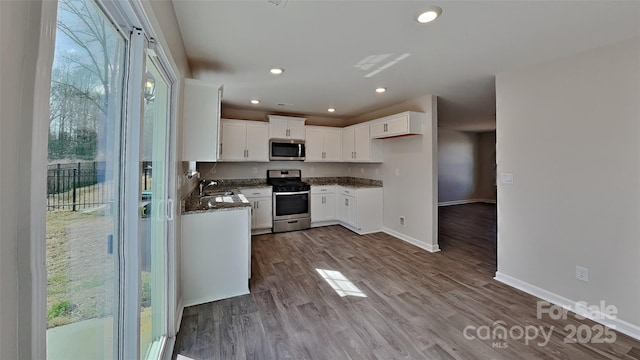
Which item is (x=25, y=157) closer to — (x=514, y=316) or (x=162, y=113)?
(x=162, y=113)

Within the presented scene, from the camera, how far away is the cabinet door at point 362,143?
463cm

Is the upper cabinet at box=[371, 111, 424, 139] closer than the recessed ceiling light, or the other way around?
the recessed ceiling light

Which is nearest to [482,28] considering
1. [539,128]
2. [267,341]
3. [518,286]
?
[539,128]

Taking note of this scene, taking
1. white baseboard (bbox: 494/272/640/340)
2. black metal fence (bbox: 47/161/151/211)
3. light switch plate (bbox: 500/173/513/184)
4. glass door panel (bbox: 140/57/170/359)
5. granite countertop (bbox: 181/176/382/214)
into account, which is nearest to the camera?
black metal fence (bbox: 47/161/151/211)

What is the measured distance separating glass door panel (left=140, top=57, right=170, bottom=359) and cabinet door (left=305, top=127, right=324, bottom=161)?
340cm

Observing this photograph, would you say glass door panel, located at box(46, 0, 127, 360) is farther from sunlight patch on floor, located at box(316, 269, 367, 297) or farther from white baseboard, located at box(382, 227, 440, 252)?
white baseboard, located at box(382, 227, 440, 252)

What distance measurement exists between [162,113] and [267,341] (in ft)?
6.00

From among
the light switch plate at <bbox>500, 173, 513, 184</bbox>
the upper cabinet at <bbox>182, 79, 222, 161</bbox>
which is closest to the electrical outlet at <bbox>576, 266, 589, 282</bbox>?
the light switch plate at <bbox>500, 173, 513, 184</bbox>

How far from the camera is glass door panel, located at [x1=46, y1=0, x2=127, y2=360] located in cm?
66

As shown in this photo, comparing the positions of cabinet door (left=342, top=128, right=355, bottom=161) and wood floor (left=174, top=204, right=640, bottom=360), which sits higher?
cabinet door (left=342, top=128, right=355, bottom=161)

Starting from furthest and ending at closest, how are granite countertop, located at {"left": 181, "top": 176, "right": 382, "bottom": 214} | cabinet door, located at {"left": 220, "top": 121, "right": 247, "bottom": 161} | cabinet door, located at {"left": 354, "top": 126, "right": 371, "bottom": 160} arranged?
1. cabinet door, located at {"left": 354, "top": 126, "right": 371, "bottom": 160}
2. cabinet door, located at {"left": 220, "top": 121, "right": 247, "bottom": 161}
3. granite countertop, located at {"left": 181, "top": 176, "right": 382, "bottom": 214}

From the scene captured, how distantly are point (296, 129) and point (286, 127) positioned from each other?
21cm

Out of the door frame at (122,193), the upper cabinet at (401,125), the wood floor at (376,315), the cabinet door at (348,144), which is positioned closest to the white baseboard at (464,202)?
the cabinet door at (348,144)

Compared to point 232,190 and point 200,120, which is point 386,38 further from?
point 232,190
